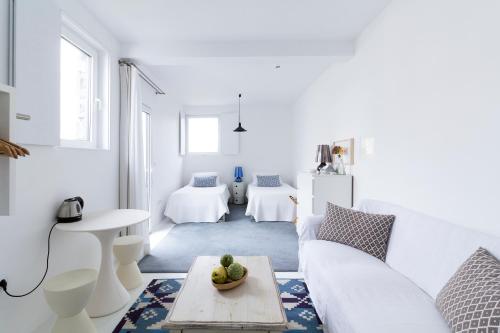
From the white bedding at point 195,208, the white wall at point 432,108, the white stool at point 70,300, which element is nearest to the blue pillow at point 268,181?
the white bedding at point 195,208

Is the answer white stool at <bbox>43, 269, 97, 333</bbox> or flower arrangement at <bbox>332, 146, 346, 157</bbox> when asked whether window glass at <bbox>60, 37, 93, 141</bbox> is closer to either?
white stool at <bbox>43, 269, 97, 333</bbox>

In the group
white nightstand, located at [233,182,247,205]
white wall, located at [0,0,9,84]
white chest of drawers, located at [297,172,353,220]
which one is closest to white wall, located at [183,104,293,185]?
white nightstand, located at [233,182,247,205]

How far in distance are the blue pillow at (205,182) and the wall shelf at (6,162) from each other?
4.31m

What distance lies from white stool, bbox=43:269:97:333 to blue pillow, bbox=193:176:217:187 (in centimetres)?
382

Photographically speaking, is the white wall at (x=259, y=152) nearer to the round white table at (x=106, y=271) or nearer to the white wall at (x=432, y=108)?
the white wall at (x=432, y=108)

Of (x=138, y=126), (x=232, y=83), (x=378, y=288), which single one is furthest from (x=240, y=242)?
(x=232, y=83)

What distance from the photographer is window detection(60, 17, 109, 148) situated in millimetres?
2061

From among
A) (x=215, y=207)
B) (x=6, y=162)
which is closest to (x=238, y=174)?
(x=215, y=207)

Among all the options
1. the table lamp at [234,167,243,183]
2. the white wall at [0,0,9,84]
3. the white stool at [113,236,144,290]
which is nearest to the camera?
the white wall at [0,0,9,84]

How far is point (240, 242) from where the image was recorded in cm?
339

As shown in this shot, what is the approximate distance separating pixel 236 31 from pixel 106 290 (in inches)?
103

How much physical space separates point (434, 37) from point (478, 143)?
0.79 metres

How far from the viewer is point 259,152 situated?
6.25m

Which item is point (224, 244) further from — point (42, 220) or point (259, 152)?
point (259, 152)
